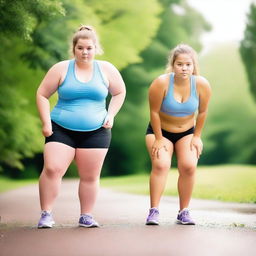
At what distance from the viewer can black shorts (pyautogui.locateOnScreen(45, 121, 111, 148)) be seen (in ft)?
18.5

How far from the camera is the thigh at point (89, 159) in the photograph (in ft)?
18.6

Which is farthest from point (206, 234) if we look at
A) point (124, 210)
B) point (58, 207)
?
point (58, 207)

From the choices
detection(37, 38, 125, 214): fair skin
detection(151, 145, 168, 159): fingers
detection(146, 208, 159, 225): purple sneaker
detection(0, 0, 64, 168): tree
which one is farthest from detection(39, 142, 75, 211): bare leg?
detection(0, 0, 64, 168): tree

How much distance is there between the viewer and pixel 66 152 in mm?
5637

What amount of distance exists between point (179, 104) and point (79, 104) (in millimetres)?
1001

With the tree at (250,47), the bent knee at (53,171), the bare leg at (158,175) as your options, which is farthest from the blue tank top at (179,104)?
the tree at (250,47)

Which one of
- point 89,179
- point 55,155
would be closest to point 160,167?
point 89,179

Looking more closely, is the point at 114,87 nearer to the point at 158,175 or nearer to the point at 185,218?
the point at 158,175

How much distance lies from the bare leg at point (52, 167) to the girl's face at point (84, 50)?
836 mm

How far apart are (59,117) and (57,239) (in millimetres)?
1204

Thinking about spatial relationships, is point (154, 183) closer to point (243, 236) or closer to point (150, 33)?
point (243, 236)

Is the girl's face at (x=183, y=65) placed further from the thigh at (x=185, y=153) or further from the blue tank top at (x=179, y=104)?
the thigh at (x=185, y=153)

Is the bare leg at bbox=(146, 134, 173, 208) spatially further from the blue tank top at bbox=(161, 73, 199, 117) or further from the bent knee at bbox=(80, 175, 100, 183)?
the bent knee at bbox=(80, 175, 100, 183)

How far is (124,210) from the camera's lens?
817 cm
